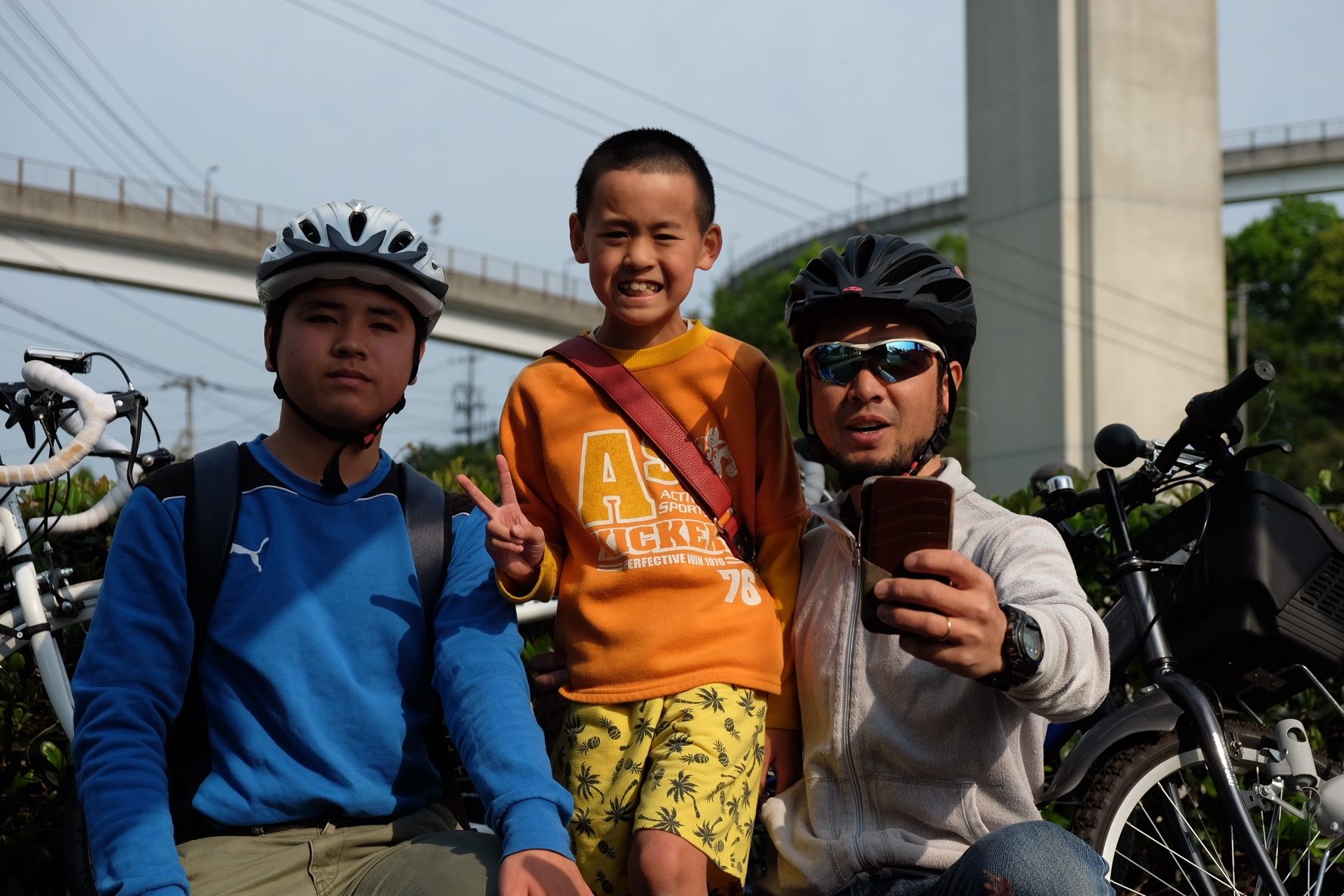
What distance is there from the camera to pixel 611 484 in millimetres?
3092

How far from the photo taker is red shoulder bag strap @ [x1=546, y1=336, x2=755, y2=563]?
3098 millimetres

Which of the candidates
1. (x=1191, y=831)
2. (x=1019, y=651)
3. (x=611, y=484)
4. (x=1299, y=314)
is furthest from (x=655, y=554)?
(x=1299, y=314)

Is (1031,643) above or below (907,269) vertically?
below

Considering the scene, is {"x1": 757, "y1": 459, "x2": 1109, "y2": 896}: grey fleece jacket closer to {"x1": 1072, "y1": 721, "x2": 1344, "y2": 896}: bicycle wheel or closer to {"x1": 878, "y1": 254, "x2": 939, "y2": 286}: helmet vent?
{"x1": 878, "y1": 254, "x2": 939, "y2": 286}: helmet vent

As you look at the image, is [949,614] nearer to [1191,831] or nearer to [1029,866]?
[1029,866]

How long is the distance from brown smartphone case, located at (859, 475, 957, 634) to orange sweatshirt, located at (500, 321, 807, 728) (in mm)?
716

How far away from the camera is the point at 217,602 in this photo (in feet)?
8.82

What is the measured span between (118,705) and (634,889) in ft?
3.99

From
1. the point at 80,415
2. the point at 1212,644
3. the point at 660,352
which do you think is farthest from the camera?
the point at 80,415

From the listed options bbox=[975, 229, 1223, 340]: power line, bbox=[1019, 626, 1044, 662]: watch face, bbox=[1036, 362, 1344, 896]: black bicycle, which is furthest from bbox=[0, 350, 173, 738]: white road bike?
bbox=[975, 229, 1223, 340]: power line

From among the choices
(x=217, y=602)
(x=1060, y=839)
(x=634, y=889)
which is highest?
(x=217, y=602)

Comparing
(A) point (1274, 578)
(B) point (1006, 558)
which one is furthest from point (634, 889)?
(A) point (1274, 578)

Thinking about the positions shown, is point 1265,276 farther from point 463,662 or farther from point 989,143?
point 463,662

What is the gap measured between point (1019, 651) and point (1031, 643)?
0.13 ft
